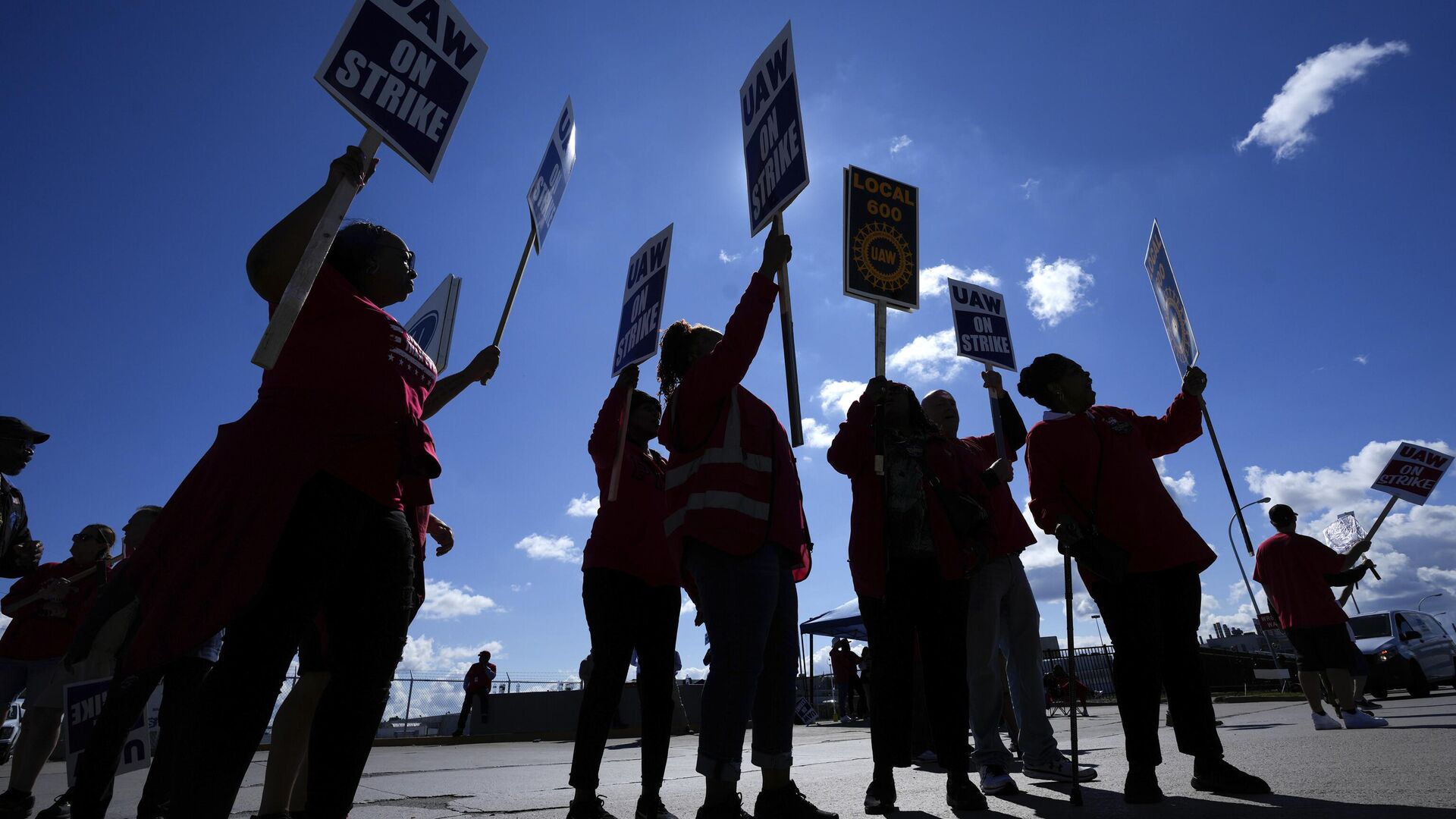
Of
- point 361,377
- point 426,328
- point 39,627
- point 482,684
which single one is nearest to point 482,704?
point 482,684

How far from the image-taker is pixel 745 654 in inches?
109

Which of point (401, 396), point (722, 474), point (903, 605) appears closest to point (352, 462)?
point (401, 396)

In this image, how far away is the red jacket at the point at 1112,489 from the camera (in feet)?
12.4

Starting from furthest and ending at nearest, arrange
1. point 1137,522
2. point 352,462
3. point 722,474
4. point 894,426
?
point 894,426 → point 1137,522 → point 722,474 → point 352,462

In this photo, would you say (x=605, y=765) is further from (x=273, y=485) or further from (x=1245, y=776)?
(x=273, y=485)

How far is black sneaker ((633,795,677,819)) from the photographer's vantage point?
132 inches

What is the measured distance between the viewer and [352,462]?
2.17 metres

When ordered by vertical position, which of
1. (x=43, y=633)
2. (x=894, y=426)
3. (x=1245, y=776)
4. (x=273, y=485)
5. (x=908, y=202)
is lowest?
(x=1245, y=776)

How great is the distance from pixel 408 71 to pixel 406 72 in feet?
0.05

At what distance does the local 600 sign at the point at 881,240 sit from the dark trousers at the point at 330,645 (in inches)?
130

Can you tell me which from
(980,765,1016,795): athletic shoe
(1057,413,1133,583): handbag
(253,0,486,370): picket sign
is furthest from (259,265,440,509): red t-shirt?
(980,765,1016,795): athletic shoe

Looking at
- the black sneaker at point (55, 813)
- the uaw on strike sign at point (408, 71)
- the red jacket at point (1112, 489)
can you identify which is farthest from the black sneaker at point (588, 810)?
the uaw on strike sign at point (408, 71)

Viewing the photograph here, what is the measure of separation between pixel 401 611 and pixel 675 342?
1.65 meters

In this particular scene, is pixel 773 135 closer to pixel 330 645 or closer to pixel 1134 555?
pixel 1134 555
